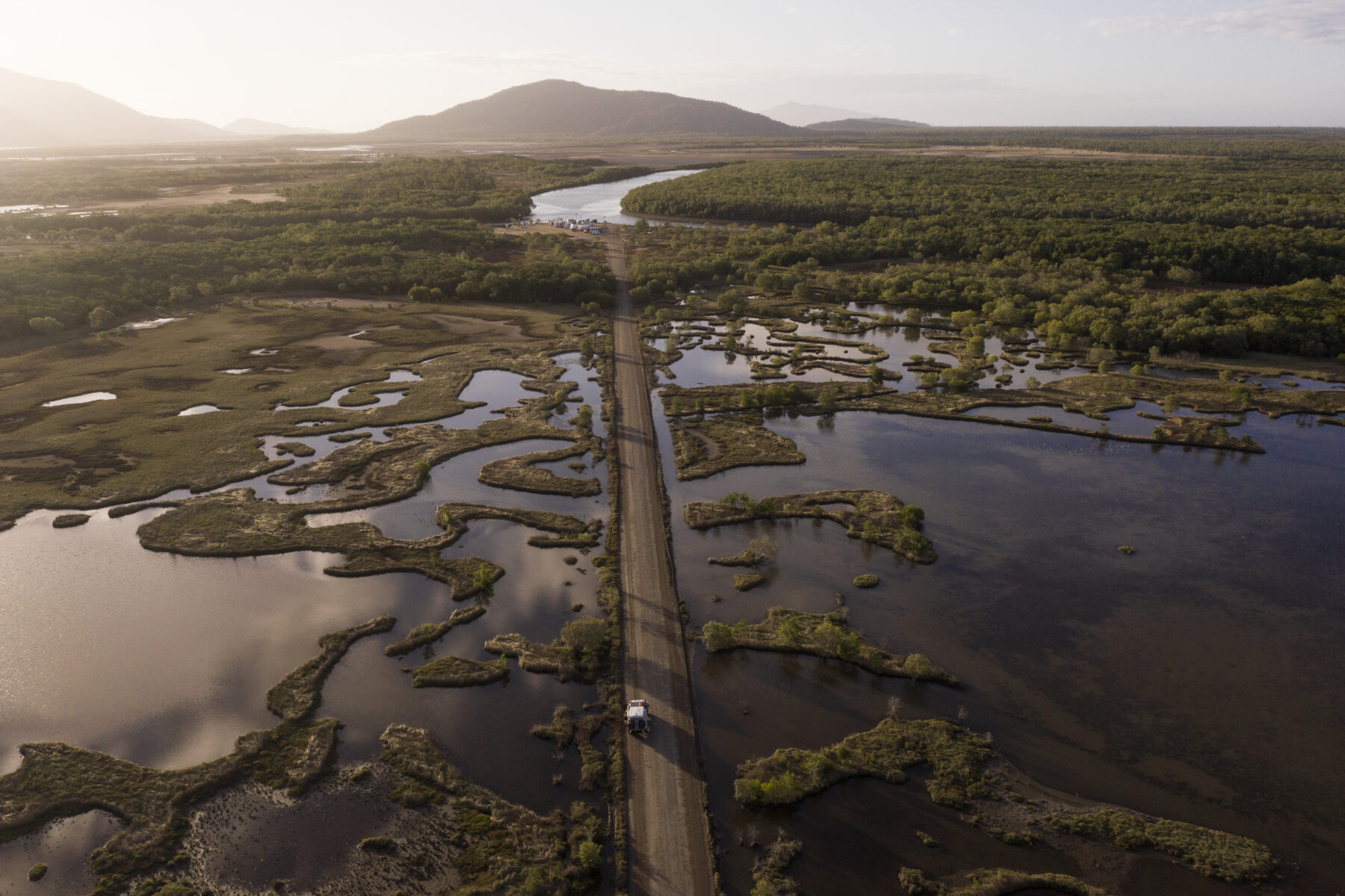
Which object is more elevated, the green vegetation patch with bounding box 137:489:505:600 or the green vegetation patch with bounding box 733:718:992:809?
the green vegetation patch with bounding box 137:489:505:600

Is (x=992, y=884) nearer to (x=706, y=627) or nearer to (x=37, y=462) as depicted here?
(x=706, y=627)

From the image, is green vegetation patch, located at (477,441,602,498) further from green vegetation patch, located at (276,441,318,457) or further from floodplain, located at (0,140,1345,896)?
green vegetation patch, located at (276,441,318,457)

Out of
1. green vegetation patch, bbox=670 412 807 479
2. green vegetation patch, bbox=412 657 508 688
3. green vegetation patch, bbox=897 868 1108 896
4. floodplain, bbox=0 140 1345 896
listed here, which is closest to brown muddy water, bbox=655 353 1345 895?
floodplain, bbox=0 140 1345 896

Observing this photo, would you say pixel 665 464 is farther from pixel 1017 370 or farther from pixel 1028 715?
pixel 1017 370

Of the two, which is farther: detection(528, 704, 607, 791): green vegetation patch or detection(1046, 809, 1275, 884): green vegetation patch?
detection(528, 704, 607, 791): green vegetation patch

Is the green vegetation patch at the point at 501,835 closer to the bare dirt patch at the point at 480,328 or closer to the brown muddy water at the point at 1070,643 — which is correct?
the brown muddy water at the point at 1070,643

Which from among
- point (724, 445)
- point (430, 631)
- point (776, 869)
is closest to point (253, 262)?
point (724, 445)

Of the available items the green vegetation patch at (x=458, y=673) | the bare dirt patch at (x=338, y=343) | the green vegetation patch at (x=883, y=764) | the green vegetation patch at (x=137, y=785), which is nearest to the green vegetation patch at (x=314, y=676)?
the green vegetation patch at (x=137, y=785)
